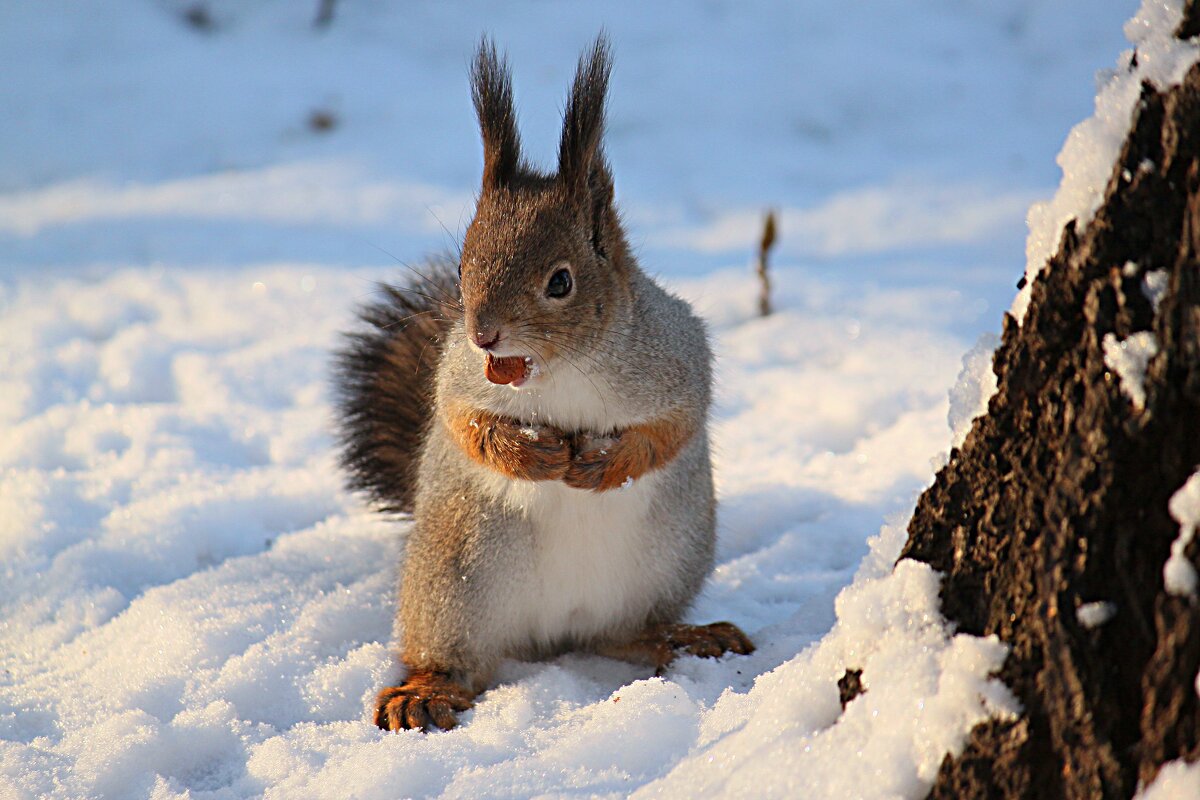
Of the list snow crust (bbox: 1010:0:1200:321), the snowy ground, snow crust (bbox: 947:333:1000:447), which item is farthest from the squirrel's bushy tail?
snow crust (bbox: 1010:0:1200:321)

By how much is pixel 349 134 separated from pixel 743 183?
5.10 feet

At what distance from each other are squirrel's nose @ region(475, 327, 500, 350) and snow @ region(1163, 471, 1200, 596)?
3.00 feet

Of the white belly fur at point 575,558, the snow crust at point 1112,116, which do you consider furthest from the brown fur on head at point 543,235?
the snow crust at point 1112,116

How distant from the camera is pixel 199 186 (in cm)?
412

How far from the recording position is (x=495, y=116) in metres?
1.69

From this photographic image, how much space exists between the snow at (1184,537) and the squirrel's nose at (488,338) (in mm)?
914

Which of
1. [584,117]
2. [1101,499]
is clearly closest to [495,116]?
[584,117]

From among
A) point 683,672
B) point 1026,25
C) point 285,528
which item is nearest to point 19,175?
point 285,528

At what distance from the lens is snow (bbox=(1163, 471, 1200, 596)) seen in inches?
30.2

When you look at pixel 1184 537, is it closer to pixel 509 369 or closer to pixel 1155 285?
pixel 1155 285

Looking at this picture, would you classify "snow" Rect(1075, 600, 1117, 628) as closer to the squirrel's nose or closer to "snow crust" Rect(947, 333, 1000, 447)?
"snow crust" Rect(947, 333, 1000, 447)

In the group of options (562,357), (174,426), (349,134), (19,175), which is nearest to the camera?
(562,357)

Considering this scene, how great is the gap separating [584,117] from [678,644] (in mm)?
836

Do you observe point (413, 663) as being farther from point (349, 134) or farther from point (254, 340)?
point (349, 134)
